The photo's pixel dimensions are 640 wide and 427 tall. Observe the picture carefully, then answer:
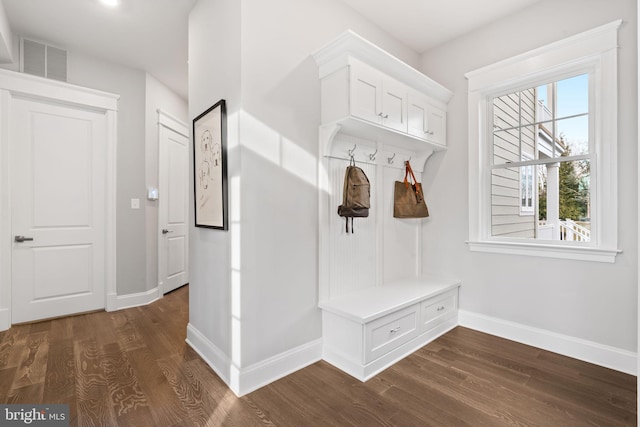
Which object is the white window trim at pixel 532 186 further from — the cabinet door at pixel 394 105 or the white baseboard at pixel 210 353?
the white baseboard at pixel 210 353

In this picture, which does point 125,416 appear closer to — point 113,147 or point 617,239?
point 113,147

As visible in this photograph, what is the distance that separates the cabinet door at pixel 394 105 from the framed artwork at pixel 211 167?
1.17m

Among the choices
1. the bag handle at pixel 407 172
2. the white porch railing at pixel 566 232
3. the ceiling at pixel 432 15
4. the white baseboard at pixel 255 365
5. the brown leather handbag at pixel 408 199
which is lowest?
the white baseboard at pixel 255 365

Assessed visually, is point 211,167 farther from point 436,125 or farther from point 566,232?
point 566,232

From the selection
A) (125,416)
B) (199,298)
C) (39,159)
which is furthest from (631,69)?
(39,159)

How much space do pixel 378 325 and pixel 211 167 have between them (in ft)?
5.37

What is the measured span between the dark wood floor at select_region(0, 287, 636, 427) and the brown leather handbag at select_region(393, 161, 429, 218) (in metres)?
1.15

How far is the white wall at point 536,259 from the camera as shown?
2145mm

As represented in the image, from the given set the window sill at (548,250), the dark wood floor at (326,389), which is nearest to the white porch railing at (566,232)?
the window sill at (548,250)

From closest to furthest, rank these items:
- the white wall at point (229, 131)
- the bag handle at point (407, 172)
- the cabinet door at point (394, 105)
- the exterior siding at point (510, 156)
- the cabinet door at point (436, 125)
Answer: the white wall at point (229, 131) → the cabinet door at point (394, 105) → the exterior siding at point (510, 156) → the cabinet door at point (436, 125) → the bag handle at point (407, 172)

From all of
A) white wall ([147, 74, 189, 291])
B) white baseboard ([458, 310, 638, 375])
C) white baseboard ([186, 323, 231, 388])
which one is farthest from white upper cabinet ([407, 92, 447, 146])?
white wall ([147, 74, 189, 291])

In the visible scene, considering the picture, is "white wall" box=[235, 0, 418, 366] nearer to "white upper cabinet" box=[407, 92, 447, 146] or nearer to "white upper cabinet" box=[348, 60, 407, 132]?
"white upper cabinet" box=[348, 60, 407, 132]

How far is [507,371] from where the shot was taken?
7.02ft

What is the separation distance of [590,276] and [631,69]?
4.81ft
